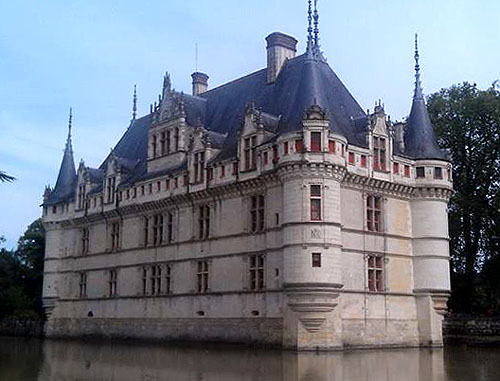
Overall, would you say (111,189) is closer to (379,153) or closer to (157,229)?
(157,229)

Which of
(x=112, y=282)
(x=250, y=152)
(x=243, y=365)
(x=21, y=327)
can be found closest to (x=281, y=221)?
(x=250, y=152)

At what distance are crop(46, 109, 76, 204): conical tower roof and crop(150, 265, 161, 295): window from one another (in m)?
11.2

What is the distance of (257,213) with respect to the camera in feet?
105

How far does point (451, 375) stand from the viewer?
61.7 ft

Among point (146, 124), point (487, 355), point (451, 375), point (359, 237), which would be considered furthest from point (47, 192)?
point (451, 375)

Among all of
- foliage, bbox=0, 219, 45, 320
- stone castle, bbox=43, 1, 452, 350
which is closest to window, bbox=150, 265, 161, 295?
stone castle, bbox=43, 1, 452, 350

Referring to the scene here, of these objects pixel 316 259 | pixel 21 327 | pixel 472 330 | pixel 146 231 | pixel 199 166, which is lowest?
pixel 21 327

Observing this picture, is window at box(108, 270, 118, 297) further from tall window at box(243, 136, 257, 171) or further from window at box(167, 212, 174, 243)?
tall window at box(243, 136, 257, 171)

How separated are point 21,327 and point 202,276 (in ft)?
63.9

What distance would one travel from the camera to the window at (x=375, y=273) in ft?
103

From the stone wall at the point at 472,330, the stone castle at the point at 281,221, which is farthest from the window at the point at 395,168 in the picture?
the stone wall at the point at 472,330

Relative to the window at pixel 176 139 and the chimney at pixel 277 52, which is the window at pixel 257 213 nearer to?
the window at pixel 176 139

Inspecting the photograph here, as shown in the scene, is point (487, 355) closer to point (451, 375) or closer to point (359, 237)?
point (359, 237)

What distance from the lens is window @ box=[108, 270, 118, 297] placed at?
4059 cm
